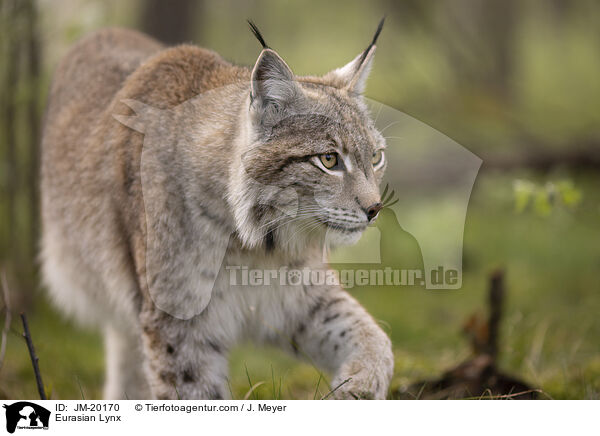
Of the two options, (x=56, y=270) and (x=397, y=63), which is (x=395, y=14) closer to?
(x=397, y=63)

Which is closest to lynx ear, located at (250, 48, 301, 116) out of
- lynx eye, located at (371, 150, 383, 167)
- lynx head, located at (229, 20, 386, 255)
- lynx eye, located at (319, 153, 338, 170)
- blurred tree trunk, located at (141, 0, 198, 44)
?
lynx head, located at (229, 20, 386, 255)

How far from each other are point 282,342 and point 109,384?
1617mm

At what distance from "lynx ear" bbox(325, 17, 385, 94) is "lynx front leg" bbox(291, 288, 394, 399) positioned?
98cm

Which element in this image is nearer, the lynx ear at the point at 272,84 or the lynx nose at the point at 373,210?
the lynx ear at the point at 272,84

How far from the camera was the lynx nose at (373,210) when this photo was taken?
9.12 feet

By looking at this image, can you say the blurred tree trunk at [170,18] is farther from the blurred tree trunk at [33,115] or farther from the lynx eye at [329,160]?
the lynx eye at [329,160]

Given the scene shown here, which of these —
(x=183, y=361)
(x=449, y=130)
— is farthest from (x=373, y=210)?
(x=449, y=130)

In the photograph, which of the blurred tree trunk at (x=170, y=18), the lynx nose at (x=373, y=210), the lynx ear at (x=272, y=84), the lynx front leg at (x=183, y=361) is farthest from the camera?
the blurred tree trunk at (x=170, y=18)

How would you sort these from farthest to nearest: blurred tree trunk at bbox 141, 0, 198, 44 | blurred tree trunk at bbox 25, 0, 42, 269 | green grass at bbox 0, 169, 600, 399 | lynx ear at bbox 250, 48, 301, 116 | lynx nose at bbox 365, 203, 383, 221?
1. blurred tree trunk at bbox 141, 0, 198, 44
2. blurred tree trunk at bbox 25, 0, 42, 269
3. green grass at bbox 0, 169, 600, 399
4. lynx nose at bbox 365, 203, 383, 221
5. lynx ear at bbox 250, 48, 301, 116

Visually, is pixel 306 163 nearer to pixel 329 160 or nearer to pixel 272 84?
pixel 329 160

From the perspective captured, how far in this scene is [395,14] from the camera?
16.9ft

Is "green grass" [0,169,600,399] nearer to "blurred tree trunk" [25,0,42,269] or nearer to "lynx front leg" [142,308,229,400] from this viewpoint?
"lynx front leg" [142,308,229,400]

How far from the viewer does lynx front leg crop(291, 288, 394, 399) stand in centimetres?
301

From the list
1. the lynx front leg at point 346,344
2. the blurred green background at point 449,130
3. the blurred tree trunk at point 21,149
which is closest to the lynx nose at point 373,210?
the lynx front leg at point 346,344
